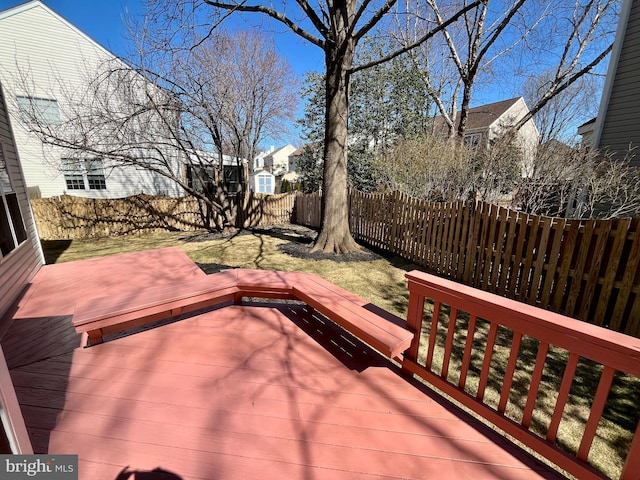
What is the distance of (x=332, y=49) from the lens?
605 cm

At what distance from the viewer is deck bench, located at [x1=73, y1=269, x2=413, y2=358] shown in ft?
7.23

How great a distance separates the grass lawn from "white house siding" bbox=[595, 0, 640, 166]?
20.0 ft

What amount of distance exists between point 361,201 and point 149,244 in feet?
21.6

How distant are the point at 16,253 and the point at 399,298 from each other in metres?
5.83

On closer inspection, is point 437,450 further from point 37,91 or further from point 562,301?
point 37,91

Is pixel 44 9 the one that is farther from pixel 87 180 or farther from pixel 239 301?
pixel 239 301

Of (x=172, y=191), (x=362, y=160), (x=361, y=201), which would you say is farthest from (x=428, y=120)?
(x=172, y=191)

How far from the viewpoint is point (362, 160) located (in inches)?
587

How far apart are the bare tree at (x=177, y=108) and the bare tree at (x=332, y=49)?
108 centimetres

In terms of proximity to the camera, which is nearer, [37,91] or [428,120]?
[37,91]

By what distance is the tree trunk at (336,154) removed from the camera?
20.0 feet

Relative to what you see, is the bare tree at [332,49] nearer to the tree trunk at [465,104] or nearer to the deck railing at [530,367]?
the deck railing at [530,367]

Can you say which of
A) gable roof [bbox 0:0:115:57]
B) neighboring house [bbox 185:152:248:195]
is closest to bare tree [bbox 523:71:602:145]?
neighboring house [bbox 185:152:248:195]

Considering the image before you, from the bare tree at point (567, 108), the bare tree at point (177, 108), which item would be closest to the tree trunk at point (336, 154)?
the bare tree at point (177, 108)
